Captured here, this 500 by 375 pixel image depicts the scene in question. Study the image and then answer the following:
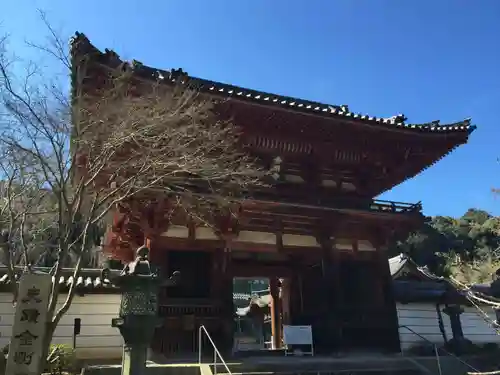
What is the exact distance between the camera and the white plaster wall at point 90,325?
1125cm

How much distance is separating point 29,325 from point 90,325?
6.37m

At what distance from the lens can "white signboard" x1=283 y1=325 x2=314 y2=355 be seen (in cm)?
1120

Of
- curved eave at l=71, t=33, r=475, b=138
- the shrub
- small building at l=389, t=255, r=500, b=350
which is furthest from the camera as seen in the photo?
small building at l=389, t=255, r=500, b=350

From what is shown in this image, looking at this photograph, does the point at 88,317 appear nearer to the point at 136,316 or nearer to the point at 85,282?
the point at 85,282

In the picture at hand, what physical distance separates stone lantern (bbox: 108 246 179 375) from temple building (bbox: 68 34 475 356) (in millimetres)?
3228

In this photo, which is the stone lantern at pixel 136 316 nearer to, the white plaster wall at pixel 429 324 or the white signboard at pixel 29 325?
the white signboard at pixel 29 325

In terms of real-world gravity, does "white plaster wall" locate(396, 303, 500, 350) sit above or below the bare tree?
below

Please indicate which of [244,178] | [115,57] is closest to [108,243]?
[244,178]

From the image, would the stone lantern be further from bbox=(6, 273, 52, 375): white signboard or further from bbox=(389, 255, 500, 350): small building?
bbox=(389, 255, 500, 350): small building

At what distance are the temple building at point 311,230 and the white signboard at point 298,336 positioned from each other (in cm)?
42

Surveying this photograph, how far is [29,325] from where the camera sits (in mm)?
5805

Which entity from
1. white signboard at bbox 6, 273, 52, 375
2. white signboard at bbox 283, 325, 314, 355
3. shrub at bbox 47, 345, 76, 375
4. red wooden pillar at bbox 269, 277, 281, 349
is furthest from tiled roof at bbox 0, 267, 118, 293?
white signboard at bbox 6, 273, 52, 375

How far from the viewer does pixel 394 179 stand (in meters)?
13.4

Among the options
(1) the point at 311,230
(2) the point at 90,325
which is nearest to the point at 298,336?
(1) the point at 311,230
